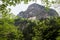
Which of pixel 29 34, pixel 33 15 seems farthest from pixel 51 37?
pixel 33 15

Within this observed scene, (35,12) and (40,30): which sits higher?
(35,12)

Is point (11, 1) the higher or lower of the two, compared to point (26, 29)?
higher

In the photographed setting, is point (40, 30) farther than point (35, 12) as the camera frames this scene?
No

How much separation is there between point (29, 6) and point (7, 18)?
3740mm

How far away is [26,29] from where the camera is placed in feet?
14.1

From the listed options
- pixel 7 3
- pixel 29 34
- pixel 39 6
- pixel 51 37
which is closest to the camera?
pixel 7 3

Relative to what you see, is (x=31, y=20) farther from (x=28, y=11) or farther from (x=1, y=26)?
(x=1, y=26)

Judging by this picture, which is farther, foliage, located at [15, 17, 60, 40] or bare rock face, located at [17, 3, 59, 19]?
bare rock face, located at [17, 3, 59, 19]

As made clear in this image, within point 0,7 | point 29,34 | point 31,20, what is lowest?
point 29,34

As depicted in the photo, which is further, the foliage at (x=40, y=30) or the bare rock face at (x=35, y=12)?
the bare rock face at (x=35, y=12)

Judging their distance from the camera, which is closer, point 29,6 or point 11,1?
point 11,1

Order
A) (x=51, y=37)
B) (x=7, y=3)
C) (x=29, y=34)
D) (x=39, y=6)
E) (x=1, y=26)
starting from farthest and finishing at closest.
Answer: (x=39, y=6) → (x=29, y=34) → (x=51, y=37) → (x=1, y=26) → (x=7, y=3)

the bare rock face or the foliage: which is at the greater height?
the bare rock face

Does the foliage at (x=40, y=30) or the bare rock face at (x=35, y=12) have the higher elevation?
the bare rock face at (x=35, y=12)
